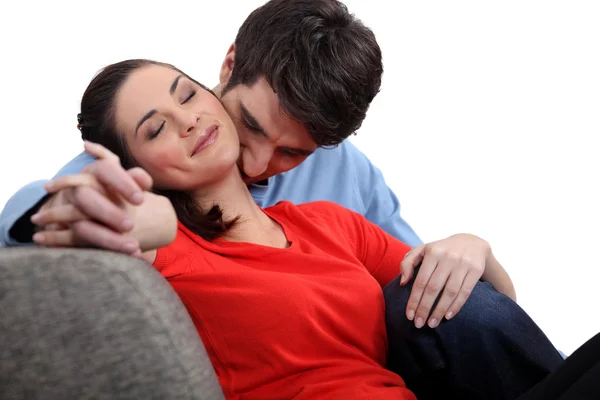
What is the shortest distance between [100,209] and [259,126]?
0.50 m

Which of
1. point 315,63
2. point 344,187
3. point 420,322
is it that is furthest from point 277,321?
point 344,187

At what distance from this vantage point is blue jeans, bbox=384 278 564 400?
105cm

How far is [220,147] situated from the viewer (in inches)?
45.3

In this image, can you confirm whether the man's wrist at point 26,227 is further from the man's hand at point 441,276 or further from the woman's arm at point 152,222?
the man's hand at point 441,276

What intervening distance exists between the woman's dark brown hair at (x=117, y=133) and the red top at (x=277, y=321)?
22mm

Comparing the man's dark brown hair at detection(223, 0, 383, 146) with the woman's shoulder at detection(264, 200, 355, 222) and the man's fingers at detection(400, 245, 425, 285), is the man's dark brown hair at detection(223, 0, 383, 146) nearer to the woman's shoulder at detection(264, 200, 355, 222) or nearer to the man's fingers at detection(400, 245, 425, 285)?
the woman's shoulder at detection(264, 200, 355, 222)

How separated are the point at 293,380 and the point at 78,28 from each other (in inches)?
53.9

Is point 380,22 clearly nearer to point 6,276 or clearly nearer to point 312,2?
point 312,2

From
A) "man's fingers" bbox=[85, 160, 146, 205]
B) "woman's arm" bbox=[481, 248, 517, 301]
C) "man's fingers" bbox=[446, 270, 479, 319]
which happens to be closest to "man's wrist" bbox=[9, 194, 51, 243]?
"man's fingers" bbox=[85, 160, 146, 205]

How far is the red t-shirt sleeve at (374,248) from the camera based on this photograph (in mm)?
1311

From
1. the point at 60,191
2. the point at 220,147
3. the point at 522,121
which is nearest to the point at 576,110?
the point at 522,121

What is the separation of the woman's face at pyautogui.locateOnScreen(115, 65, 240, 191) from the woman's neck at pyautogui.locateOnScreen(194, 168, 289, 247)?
28 mm

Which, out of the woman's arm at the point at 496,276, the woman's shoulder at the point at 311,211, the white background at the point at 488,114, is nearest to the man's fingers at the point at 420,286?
the woman's arm at the point at 496,276

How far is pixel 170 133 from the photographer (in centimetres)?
112
